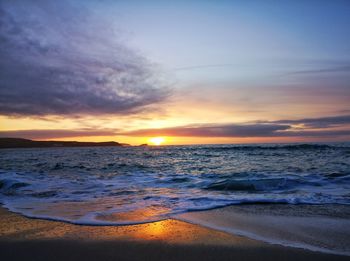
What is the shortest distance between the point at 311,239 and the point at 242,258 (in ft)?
4.55

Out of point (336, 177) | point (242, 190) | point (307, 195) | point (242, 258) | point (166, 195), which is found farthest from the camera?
point (336, 177)

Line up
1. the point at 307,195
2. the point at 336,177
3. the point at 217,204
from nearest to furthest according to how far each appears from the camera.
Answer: the point at 217,204 → the point at 307,195 → the point at 336,177

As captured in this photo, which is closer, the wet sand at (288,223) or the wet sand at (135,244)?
the wet sand at (135,244)

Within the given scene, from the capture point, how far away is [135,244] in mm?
4363

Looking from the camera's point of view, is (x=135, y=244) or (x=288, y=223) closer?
(x=135, y=244)

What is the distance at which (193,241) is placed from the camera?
4.47m

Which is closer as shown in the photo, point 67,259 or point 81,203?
point 67,259

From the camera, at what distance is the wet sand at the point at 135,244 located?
12.9 feet

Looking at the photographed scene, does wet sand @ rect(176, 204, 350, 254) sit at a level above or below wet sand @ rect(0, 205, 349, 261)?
below

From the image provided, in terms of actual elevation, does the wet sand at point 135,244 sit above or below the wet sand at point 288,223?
above

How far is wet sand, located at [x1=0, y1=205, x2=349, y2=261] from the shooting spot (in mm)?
3922

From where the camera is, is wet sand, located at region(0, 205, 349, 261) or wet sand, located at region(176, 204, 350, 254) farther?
wet sand, located at region(176, 204, 350, 254)

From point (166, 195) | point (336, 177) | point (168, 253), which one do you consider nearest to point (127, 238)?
point (168, 253)

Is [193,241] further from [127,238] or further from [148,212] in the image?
[148,212]
